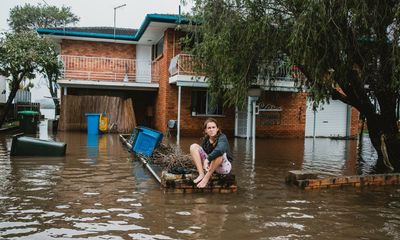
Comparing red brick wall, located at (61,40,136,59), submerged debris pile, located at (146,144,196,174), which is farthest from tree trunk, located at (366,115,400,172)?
red brick wall, located at (61,40,136,59)

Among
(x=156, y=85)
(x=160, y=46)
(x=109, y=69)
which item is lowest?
(x=156, y=85)

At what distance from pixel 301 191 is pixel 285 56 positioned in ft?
14.4

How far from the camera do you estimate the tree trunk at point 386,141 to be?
33.2ft

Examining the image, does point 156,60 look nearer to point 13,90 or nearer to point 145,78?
point 145,78

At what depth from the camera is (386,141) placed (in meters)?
10.3

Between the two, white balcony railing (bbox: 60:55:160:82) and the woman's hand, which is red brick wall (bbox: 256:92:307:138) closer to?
white balcony railing (bbox: 60:55:160:82)

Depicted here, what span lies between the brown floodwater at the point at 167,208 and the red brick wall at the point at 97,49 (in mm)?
14165

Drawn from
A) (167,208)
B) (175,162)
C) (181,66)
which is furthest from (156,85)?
(167,208)

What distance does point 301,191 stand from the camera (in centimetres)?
777

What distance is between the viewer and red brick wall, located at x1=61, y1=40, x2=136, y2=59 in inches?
915

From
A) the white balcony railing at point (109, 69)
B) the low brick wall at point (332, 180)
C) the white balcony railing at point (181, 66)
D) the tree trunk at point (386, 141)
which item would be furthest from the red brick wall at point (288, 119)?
the low brick wall at point (332, 180)

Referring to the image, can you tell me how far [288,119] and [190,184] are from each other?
50.0ft

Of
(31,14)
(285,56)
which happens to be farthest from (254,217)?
(31,14)

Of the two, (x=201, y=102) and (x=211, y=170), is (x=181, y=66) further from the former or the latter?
(x=211, y=170)
